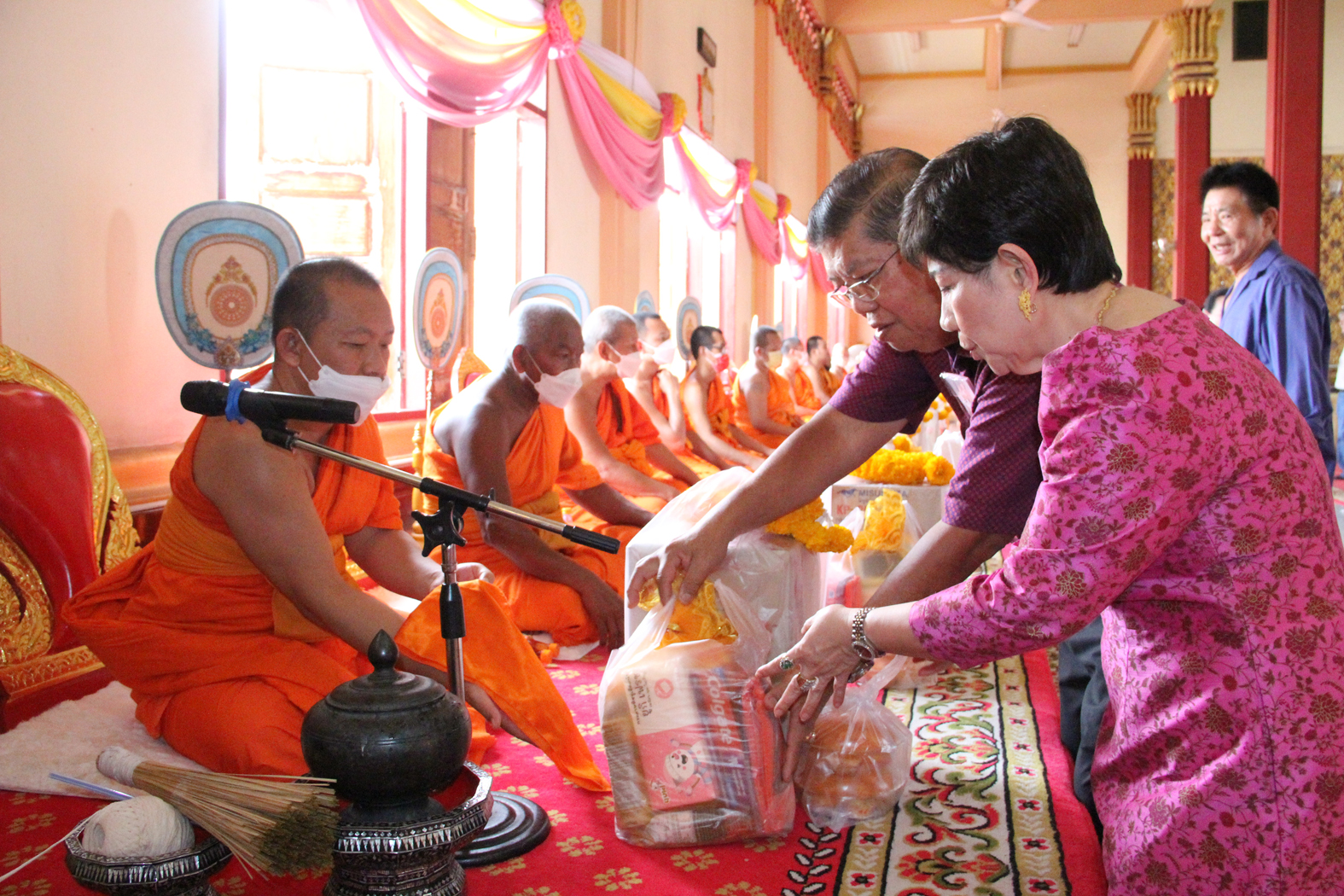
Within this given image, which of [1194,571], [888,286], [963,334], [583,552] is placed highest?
[888,286]

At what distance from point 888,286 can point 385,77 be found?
2699 millimetres

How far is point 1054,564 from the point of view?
1.19 metres

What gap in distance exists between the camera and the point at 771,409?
803cm

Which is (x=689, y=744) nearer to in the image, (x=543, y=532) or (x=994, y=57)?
(x=543, y=532)

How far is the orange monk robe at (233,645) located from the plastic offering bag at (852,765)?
0.42 meters

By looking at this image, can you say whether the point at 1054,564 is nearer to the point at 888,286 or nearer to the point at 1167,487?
the point at 1167,487

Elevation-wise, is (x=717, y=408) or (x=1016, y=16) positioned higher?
(x=1016, y=16)

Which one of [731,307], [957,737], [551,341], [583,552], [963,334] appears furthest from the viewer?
[731,307]

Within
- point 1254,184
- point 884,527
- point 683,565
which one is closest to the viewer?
point 683,565

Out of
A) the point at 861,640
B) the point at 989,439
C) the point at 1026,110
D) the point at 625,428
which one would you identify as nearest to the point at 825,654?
the point at 861,640

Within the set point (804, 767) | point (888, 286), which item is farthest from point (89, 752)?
point (888, 286)

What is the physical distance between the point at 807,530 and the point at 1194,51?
11.7 meters

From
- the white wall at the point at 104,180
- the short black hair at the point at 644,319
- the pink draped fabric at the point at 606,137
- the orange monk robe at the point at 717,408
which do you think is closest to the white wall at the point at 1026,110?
the pink draped fabric at the point at 606,137

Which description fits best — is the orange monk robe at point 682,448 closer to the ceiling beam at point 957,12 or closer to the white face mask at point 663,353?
the white face mask at point 663,353
